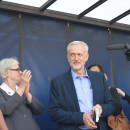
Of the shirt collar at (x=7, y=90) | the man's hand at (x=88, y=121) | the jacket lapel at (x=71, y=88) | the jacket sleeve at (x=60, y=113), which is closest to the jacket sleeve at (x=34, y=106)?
the shirt collar at (x=7, y=90)

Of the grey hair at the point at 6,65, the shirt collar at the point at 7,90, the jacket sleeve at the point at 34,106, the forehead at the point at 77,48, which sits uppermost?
the forehead at the point at 77,48

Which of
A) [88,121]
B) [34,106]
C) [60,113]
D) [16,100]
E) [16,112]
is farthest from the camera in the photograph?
[34,106]

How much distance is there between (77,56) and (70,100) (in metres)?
0.53

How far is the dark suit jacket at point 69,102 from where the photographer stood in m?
2.58

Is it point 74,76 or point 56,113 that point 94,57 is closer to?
point 74,76

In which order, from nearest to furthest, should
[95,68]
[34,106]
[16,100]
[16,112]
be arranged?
[16,100], [16,112], [34,106], [95,68]

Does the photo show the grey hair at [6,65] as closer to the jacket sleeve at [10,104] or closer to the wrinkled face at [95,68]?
the jacket sleeve at [10,104]

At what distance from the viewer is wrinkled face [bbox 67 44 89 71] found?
283 centimetres

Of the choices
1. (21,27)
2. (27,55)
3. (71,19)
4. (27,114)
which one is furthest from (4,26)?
(27,114)

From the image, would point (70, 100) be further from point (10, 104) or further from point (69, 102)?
point (10, 104)

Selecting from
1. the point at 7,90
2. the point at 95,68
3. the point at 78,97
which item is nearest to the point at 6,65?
the point at 7,90

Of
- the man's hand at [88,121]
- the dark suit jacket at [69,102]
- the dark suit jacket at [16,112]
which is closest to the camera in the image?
the man's hand at [88,121]

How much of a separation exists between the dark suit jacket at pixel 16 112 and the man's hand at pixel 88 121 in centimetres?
71

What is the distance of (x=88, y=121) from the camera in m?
2.48
